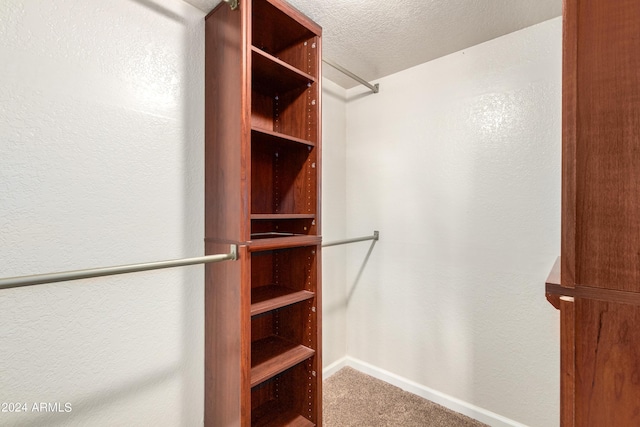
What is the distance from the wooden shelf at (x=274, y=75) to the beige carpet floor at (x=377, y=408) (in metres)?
1.94

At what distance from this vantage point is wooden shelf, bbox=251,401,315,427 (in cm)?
142

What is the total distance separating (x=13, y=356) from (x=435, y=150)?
7.31 feet

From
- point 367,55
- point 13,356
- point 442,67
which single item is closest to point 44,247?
point 13,356

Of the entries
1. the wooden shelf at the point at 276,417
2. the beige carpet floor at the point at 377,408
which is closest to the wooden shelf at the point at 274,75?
the wooden shelf at the point at 276,417

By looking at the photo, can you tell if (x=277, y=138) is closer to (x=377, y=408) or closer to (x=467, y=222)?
(x=467, y=222)

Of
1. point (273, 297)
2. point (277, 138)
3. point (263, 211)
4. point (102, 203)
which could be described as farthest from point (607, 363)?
point (102, 203)

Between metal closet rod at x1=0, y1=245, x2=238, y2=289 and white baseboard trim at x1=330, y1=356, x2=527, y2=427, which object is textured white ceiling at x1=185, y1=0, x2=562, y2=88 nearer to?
metal closet rod at x1=0, y1=245, x2=238, y2=289

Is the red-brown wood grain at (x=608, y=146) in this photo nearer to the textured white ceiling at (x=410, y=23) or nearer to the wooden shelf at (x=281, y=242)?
the wooden shelf at (x=281, y=242)

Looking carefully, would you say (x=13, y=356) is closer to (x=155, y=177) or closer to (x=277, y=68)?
(x=155, y=177)

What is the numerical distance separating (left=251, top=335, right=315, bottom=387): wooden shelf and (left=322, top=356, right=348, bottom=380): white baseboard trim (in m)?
0.80

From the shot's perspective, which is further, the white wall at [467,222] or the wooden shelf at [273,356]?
the white wall at [467,222]

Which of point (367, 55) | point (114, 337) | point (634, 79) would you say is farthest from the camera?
point (367, 55)

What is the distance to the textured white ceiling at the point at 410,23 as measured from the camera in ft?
4.57

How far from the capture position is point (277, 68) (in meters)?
1.37
